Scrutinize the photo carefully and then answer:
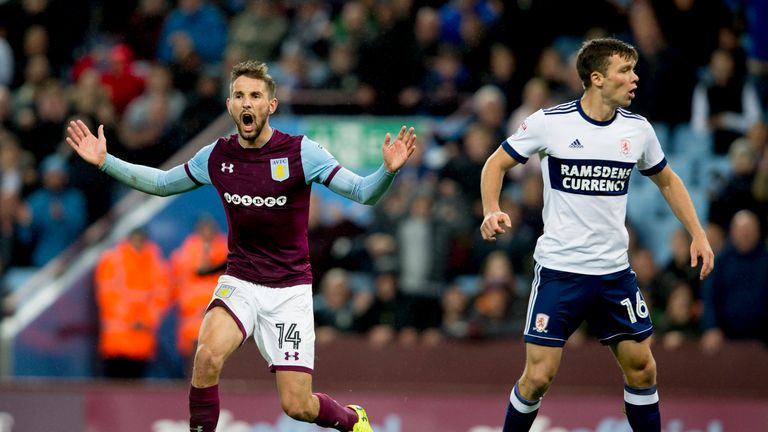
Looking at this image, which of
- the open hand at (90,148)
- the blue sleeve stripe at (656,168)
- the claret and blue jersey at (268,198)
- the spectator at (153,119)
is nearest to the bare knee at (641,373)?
the blue sleeve stripe at (656,168)

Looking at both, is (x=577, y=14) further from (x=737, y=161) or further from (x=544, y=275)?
(x=544, y=275)

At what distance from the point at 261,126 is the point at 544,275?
1812mm

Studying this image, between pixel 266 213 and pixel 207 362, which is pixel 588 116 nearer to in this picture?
pixel 266 213

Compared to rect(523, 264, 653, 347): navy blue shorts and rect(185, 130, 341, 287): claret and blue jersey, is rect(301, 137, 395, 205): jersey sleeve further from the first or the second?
rect(523, 264, 653, 347): navy blue shorts

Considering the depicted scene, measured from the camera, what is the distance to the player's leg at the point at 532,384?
799 centimetres

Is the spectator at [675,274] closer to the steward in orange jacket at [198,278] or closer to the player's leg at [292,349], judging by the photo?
the steward in orange jacket at [198,278]

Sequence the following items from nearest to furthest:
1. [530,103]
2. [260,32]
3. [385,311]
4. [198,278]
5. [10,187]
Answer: [385,311]
[198,278]
[530,103]
[10,187]
[260,32]

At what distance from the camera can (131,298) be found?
44.0 ft

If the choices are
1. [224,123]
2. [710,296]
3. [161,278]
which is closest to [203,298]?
[161,278]

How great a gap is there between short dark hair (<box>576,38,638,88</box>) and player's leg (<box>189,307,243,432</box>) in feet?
7.89

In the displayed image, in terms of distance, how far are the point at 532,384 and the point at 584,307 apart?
1.70 feet

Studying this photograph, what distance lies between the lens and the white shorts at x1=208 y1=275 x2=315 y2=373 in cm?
821

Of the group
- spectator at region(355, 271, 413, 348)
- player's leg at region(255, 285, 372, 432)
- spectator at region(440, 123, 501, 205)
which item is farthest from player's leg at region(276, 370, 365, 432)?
spectator at region(440, 123, 501, 205)

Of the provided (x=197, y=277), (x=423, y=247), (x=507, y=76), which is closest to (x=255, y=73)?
(x=423, y=247)
